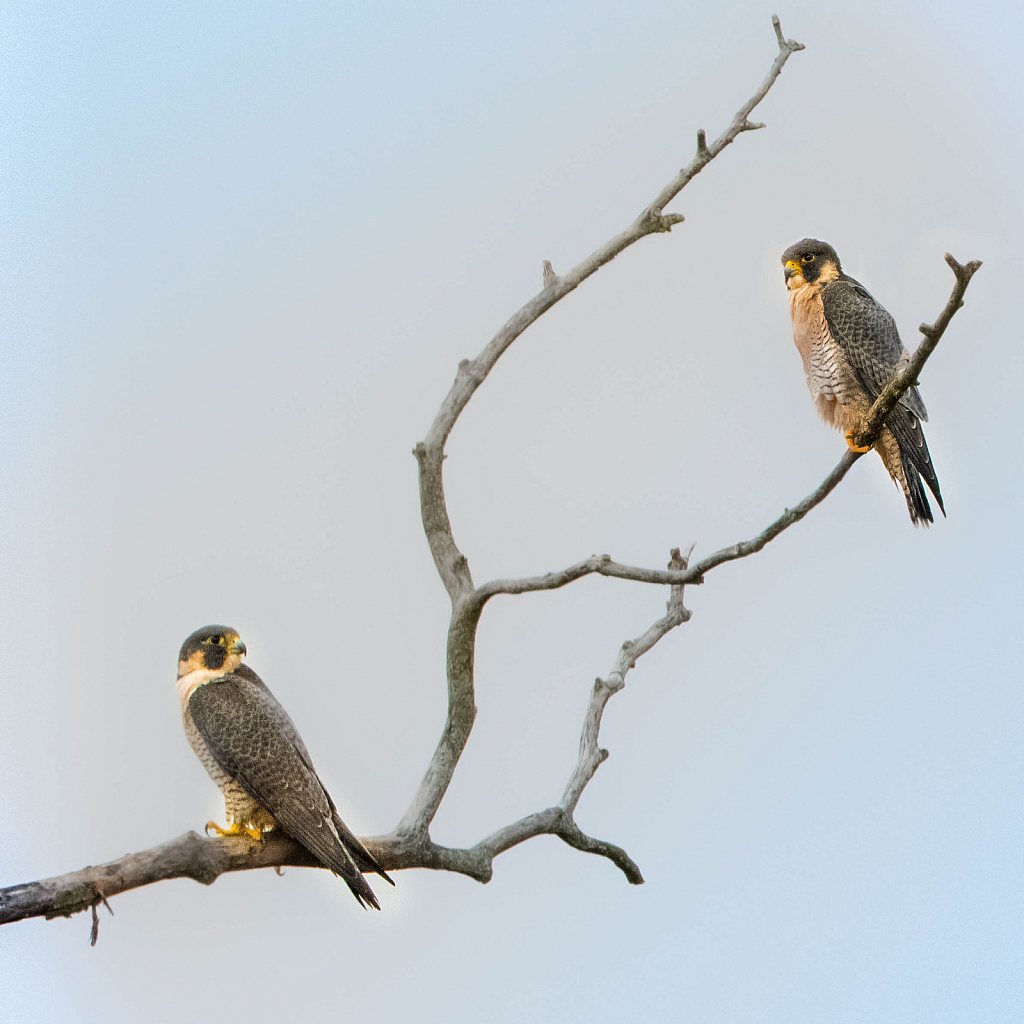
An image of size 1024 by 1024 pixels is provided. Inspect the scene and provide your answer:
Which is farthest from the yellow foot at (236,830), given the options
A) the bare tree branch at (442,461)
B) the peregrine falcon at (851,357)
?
the peregrine falcon at (851,357)

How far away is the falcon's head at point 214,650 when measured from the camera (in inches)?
182

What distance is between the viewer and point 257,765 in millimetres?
4242

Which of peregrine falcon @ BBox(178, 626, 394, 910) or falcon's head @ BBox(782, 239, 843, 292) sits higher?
falcon's head @ BBox(782, 239, 843, 292)

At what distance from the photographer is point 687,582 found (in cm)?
418

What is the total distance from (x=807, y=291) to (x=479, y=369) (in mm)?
1981

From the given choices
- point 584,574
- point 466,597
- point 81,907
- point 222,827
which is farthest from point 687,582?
point 81,907

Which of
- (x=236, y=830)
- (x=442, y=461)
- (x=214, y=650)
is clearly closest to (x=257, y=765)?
(x=236, y=830)

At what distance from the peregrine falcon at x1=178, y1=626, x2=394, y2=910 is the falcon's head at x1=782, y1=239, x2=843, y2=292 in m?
3.30

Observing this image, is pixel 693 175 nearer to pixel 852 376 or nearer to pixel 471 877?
pixel 852 376

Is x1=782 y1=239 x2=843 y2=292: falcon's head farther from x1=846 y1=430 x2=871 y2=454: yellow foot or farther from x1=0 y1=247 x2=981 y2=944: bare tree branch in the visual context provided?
x1=0 y1=247 x2=981 y2=944: bare tree branch

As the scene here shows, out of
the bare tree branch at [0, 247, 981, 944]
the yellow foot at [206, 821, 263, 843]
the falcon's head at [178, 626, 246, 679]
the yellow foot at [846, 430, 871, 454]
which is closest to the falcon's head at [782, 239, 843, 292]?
the yellow foot at [846, 430, 871, 454]

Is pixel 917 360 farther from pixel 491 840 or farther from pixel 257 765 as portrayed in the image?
pixel 257 765

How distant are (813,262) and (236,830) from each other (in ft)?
12.5

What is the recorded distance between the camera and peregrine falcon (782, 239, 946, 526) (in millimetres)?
5070
